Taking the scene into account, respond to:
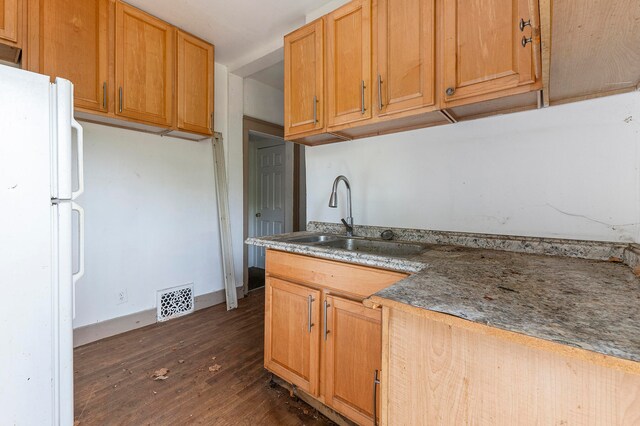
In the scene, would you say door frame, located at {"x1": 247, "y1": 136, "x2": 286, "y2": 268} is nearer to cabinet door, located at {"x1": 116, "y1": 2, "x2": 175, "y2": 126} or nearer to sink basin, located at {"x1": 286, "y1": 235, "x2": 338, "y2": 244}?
cabinet door, located at {"x1": 116, "y1": 2, "x2": 175, "y2": 126}

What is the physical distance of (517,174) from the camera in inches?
54.4

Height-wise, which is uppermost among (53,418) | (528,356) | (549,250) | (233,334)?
(549,250)

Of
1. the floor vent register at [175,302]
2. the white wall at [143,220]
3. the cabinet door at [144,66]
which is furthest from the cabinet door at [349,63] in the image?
the floor vent register at [175,302]

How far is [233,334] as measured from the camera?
2377 mm

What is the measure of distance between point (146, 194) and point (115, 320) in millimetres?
1138

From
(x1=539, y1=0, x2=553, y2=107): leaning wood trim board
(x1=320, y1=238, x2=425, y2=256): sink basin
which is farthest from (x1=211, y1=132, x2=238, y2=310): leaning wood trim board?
(x1=539, y1=0, x2=553, y2=107): leaning wood trim board

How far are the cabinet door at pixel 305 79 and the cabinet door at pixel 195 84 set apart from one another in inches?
42.8

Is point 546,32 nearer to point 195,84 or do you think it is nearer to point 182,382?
point 182,382

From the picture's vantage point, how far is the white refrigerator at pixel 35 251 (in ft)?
3.27

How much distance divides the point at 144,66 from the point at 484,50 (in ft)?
7.92

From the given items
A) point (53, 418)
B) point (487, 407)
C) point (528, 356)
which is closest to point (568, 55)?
point (528, 356)

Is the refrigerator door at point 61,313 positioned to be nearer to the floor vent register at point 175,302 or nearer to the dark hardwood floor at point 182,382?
the dark hardwood floor at point 182,382

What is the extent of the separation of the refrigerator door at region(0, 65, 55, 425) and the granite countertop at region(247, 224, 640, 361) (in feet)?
3.85

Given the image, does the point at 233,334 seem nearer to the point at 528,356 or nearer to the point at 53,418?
the point at 53,418
